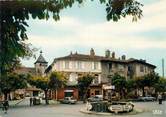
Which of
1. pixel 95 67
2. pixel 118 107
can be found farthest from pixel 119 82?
pixel 118 107

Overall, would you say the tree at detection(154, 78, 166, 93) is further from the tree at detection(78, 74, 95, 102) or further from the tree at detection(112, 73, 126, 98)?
the tree at detection(78, 74, 95, 102)

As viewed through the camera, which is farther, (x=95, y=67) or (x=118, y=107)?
(x=95, y=67)

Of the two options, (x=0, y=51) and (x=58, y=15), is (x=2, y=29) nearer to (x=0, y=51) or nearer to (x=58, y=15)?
(x=0, y=51)

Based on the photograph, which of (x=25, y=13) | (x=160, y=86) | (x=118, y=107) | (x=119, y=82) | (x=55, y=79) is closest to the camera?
(x=25, y=13)

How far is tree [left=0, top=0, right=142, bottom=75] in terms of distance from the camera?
7134 millimetres

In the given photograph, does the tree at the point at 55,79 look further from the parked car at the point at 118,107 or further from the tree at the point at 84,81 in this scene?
the parked car at the point at 118,107

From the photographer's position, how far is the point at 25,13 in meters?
7.38

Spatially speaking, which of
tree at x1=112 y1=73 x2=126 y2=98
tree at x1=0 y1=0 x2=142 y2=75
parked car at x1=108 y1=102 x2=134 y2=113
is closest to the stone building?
tree at x1=112 y1=73 x2=126 y2=98

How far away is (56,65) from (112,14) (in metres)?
76.0

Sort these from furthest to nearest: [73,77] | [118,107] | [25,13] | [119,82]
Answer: [73,77], [119,82], [118,107], [25,13]

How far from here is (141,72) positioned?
95.0m

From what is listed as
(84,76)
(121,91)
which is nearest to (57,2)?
(84,76)

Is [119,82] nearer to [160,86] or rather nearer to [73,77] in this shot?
[73,77]

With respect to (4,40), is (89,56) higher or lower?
higher
